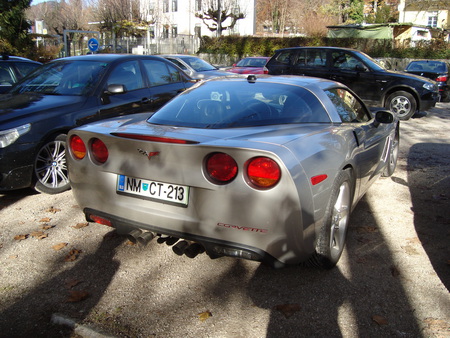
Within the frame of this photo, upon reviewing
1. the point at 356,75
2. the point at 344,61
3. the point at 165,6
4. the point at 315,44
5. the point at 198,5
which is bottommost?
the point at 356,75

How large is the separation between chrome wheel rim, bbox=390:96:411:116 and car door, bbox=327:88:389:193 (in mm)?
7314

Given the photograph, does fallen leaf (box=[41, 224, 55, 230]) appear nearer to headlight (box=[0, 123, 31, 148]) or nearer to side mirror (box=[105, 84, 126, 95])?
headlight (box=[0, 123, 31, 148])

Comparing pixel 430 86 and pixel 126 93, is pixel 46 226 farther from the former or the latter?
pixel 430 86

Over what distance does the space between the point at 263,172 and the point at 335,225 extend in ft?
3.47

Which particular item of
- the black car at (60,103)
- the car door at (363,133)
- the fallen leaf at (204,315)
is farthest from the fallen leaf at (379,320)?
the black car at (60,103)

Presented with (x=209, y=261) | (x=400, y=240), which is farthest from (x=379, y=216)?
(x=209, y=261)

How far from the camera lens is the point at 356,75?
11633mm

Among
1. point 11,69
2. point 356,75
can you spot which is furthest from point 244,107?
point 356,75

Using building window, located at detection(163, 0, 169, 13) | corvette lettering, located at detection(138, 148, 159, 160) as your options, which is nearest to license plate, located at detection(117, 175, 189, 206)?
corvette lettering, located at detection(138, 148, 159, 160)

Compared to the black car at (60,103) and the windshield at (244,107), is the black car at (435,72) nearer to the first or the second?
the black car at (60,103)

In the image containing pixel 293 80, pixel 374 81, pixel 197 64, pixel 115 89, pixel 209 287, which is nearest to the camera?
pixel 209 287

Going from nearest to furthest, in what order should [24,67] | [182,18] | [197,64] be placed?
[24,67] < [197,64] < [182,18]

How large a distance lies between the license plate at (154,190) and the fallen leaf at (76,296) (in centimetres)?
76

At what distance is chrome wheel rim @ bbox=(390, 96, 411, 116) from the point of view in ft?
38.2
